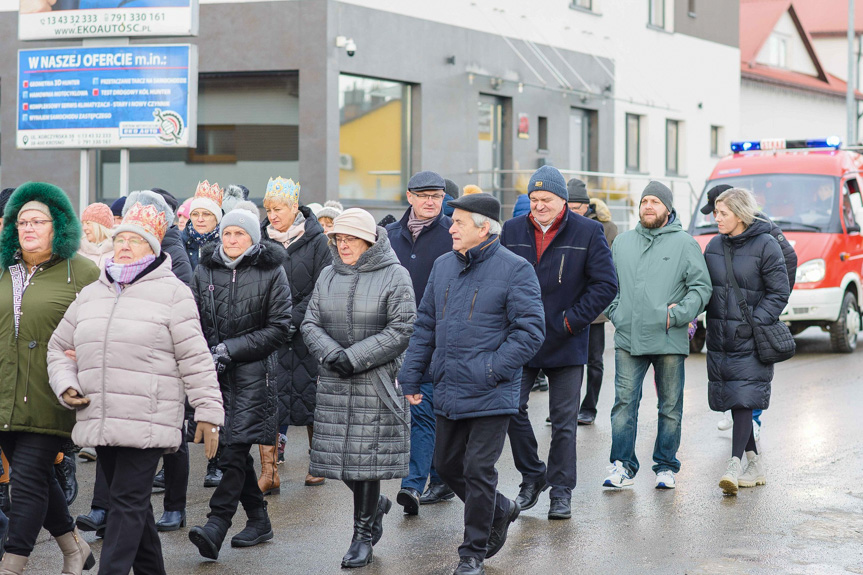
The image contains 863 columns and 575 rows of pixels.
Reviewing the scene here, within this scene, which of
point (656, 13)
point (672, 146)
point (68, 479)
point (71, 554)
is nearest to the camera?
point (71, 554)

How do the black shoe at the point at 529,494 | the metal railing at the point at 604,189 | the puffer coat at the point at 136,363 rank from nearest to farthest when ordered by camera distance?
the puffer coat at the point at 136,363, the black shoe at the point at 529,494, the metal railing at the point at 604,189

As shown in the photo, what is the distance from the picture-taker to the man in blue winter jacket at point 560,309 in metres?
7.19

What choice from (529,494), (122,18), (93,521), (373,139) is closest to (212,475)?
(93,521)

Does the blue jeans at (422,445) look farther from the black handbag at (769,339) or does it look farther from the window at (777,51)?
the window at (777,51)

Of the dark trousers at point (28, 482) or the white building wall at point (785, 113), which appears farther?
the white building wall at point (785, 113)

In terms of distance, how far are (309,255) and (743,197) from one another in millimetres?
3043

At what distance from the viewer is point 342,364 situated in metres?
6.10

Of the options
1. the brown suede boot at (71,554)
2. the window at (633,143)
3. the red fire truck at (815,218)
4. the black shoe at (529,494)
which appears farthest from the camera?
the window at (633,143)

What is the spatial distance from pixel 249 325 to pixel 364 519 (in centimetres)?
127

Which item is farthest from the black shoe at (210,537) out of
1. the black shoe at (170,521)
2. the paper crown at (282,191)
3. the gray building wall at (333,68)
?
the gray building wall at (333,68)

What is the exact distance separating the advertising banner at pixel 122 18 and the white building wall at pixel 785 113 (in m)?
25.7

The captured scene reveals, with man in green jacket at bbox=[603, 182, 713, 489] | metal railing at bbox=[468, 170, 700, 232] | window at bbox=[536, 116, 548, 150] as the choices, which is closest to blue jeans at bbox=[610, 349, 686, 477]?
man in green jacket at bbox=[603, 182, 713, 489]

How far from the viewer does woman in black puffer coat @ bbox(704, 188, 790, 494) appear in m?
7.93

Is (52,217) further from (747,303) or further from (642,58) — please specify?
(642,58)
